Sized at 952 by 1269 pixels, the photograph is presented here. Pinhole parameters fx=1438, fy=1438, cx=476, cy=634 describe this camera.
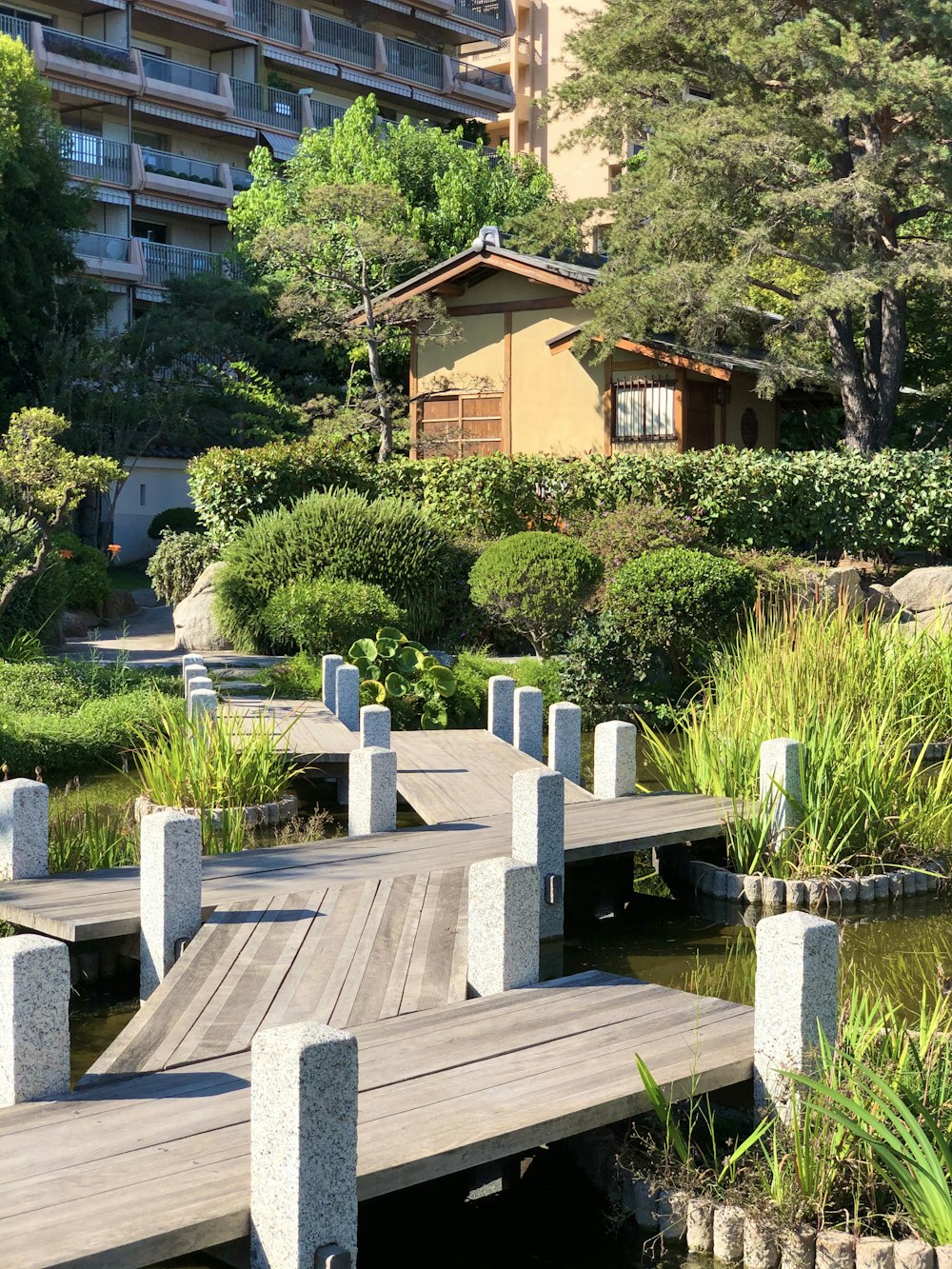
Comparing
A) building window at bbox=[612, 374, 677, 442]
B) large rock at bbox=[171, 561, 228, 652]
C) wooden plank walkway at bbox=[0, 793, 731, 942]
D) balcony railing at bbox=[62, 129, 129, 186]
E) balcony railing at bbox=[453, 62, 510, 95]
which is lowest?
wooden plank walkway at bbox=[0, 793, 731, 942]

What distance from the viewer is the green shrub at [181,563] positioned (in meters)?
19.9

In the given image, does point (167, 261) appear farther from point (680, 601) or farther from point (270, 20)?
point (680, 601)

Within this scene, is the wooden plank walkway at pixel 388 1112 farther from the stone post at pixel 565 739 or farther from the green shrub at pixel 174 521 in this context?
the green shrub at pixel 174 521

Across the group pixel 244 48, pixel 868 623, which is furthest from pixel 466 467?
pixel 244 48

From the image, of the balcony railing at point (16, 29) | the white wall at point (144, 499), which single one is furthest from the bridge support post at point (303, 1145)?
the balcony railing at point (16, 29)

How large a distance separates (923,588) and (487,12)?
3495 cm

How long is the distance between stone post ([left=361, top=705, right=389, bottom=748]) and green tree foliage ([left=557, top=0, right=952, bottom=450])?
12.3 m

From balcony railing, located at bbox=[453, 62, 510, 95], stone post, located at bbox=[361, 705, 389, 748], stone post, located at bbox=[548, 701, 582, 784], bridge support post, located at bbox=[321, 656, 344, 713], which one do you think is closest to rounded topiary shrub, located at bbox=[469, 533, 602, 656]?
bridge support post, located at bbox=[321, 656, 344, 713]

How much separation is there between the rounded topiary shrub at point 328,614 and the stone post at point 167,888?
27.5 feet

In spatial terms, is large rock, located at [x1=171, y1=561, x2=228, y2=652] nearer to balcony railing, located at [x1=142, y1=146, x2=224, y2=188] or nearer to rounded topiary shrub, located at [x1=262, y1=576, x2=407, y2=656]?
rounded topiary shrub, located at [x1=262, y1=576, x2=407, y2=656]

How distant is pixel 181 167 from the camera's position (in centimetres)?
3794

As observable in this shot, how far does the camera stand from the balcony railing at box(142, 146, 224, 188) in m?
37.1

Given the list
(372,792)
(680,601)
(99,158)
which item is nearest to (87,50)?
(99,158)

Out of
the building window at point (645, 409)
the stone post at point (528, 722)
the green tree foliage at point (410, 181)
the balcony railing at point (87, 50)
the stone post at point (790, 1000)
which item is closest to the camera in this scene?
the stone post at point (790, 1000)
